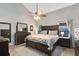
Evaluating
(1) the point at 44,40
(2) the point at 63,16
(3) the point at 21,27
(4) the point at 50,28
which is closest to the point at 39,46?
(1) the point at 44,40

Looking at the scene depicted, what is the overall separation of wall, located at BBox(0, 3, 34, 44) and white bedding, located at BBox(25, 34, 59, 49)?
283 millimetres

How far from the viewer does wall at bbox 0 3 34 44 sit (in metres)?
1.69

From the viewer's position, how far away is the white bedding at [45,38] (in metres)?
1.78

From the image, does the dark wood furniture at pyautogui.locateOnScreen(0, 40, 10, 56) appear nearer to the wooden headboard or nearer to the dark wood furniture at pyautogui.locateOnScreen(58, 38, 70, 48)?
the wooden headboard

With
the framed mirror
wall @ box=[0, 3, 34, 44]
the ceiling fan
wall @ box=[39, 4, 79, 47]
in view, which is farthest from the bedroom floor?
the ceiling fan

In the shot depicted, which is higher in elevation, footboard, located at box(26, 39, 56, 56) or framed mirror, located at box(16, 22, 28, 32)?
framed mirror, located at box(16, 22, 28, 32)

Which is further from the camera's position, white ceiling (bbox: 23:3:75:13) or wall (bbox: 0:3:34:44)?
white ceiling (bbox: 23:3:75:13)

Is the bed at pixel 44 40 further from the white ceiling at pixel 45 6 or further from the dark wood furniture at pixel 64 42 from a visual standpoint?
the white ceiling at pixel 45 6

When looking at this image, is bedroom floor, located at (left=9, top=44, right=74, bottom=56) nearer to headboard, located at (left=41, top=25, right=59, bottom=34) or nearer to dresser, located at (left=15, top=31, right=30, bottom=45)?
dresser, located at (left=15, top=31, right=30, bottom=45)

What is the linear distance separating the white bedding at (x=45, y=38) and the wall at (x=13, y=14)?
0.28 m

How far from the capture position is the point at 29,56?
1.80 m

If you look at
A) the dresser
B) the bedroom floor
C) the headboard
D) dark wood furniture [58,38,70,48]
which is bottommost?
the bedroom floor

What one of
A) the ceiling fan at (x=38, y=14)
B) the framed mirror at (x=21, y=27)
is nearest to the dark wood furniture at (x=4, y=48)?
the framed mirror at (x=21, y=27)

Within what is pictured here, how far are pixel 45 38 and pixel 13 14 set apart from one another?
77 cm
